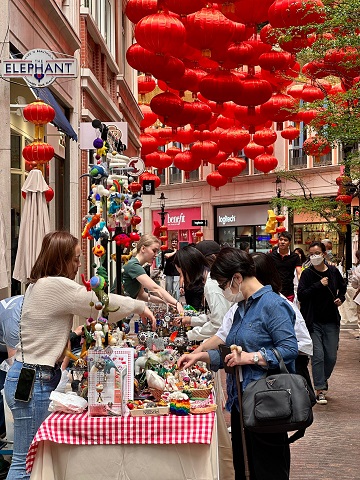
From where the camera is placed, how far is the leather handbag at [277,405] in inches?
196

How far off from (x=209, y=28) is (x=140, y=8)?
4.85 ft

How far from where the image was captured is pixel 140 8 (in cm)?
1396

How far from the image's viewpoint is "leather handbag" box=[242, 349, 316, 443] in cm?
498

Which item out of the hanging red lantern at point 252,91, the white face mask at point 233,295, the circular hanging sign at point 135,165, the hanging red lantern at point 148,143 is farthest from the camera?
the hanging red lantern at point 148,143

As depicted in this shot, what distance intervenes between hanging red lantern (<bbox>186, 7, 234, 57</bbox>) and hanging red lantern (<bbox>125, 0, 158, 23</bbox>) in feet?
2.36

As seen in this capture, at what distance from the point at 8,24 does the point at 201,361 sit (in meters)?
6.45

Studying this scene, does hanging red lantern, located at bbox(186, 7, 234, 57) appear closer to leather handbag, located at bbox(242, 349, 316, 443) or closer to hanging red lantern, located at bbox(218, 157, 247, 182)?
leather handbag, located at bbox(242, 349, 316, 443)

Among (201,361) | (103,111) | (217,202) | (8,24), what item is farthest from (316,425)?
(217,202)

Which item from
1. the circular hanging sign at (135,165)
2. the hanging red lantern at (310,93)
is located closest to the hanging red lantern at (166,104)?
the circular hanging sign at (135,165)

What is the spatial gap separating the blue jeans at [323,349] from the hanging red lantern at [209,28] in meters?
5.19

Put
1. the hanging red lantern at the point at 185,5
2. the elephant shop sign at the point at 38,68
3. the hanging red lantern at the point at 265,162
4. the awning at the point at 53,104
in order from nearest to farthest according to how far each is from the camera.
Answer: the elephant shop sign at the point at 38,68 → the awning at the point at 53,104 → the hanging red lantern at the point at 185,5 → the hanging red lantern at the point at 265,162

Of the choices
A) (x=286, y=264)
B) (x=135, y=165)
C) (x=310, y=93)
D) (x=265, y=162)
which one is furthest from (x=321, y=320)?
(x=265, y=162)

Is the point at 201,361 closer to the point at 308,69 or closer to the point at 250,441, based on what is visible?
the point at 250,441

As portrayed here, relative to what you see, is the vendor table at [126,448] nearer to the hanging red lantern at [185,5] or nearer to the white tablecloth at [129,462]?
the white tablecloth at [129,462]
